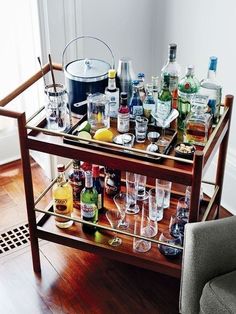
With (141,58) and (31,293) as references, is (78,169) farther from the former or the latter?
(141,58)

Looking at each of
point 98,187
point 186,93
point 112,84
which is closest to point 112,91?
point 112,84

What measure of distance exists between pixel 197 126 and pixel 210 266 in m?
0.43

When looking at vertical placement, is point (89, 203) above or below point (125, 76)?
below

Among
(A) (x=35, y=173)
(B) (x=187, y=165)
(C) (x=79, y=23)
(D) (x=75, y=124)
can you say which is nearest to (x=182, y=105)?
(B) (x=187, y=165)

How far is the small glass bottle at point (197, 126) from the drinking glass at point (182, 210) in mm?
312

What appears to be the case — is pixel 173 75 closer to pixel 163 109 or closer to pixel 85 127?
pixel 163 109

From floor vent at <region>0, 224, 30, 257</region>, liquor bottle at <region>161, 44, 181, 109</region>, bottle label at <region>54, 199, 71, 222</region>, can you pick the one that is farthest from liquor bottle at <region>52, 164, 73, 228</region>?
liquor bottle at <region>161, 44, 181, 109</region>

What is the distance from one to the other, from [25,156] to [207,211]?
0.65 metres

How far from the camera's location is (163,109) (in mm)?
1670

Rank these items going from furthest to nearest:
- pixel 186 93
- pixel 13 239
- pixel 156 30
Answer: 1. pixel 156 30
2. pixel 13 239
3. pixel 186 93

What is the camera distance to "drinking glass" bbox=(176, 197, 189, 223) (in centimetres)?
180

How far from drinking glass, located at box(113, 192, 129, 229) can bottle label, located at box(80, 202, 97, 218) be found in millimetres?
118

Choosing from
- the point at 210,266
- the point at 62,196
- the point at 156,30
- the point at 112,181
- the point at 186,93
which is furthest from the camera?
the point at 156,30

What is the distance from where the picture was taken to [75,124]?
5.65ft
